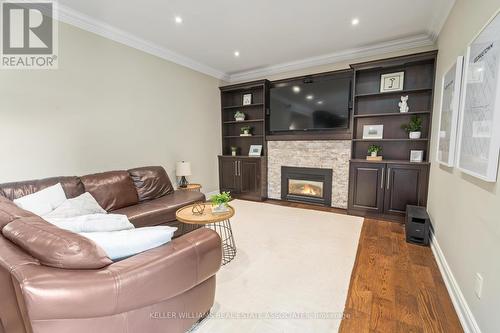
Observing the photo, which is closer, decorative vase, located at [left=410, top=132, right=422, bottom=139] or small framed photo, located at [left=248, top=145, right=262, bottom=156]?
decorative vase, located at [left=410, top=132, right=422, bottom=139]

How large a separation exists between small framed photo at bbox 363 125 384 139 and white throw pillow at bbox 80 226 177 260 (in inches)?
148

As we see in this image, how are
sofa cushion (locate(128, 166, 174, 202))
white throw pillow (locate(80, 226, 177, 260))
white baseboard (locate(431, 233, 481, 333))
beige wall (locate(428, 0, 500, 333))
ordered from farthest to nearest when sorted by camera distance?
sofa cushion (locate(128, 166, 174, 202)), white baseboard (locate(431, 233, 481, 333)), beige wall (locate(428, 0, 500, 333)), white throw pillow (locate(80, 226, 177, 260))

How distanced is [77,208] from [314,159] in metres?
3.71

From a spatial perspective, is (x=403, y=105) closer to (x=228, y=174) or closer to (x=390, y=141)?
(x=390, y=141)

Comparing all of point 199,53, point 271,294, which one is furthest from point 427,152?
point 199,53

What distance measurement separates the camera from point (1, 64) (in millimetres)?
2355

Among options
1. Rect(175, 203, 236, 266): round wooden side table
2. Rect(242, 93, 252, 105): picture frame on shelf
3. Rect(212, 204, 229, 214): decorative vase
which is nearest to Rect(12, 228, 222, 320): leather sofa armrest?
Rect(175, 203, 236, 266): round wooden side table

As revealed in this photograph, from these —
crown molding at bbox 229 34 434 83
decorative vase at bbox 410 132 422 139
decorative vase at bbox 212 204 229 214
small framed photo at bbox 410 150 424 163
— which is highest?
crown molding at bbox 229 34 434 83

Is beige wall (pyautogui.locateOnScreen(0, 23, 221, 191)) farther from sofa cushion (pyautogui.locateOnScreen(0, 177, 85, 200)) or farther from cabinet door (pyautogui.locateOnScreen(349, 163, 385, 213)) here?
cabinet door (pyautogui.locateOnScreen(349, 163, 385, 213))

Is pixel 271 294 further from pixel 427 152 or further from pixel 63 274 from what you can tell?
pixel 427 152

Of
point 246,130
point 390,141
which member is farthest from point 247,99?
point 390,141

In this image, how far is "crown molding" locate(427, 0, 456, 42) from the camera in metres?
2.53

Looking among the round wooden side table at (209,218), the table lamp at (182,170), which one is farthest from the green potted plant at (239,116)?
the round wooden side table at (209,218)

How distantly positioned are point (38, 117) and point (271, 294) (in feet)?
10.3
